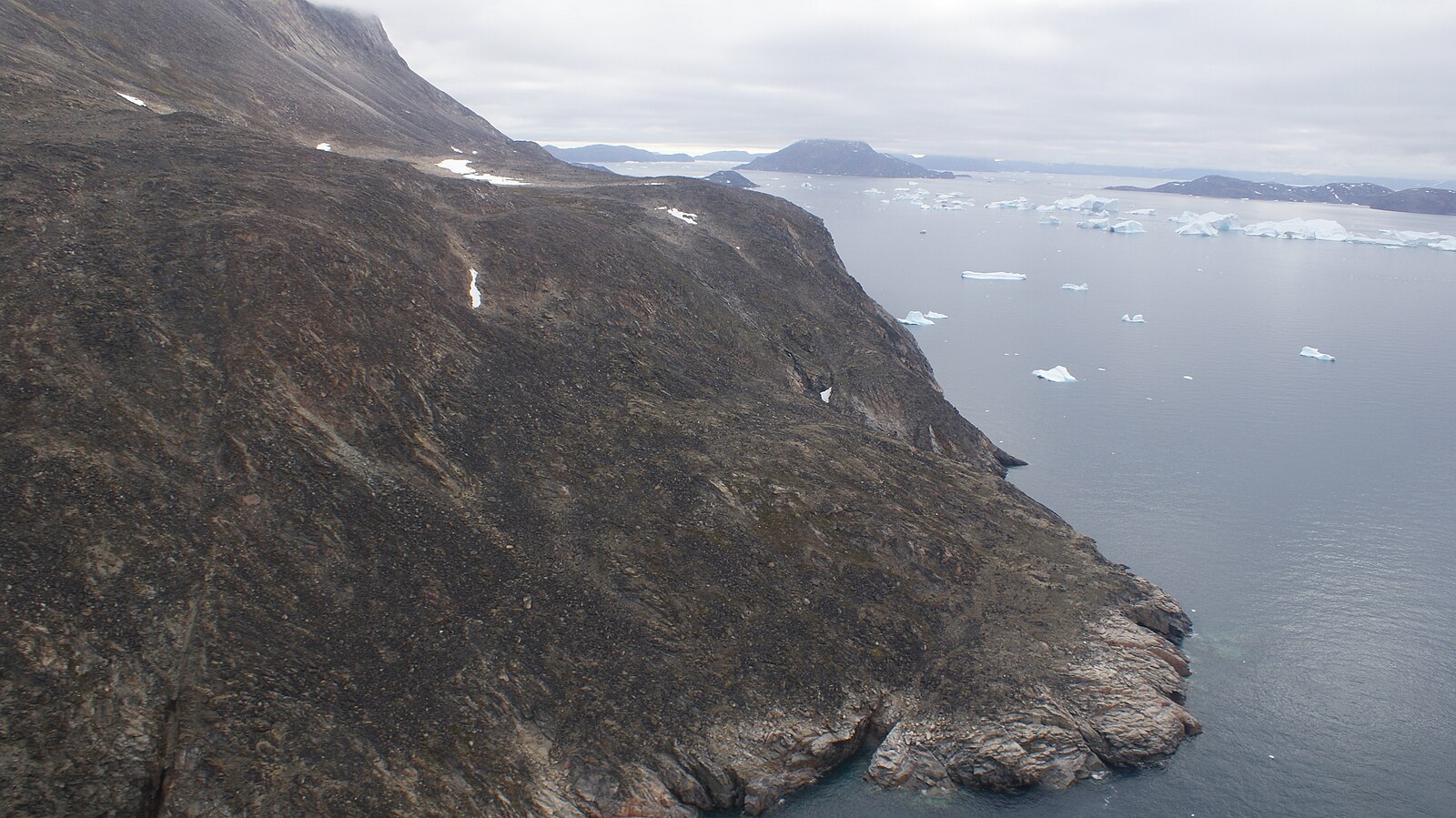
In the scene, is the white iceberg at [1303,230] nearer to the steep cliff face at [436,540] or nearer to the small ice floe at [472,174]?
the small ice floe at [472,174]

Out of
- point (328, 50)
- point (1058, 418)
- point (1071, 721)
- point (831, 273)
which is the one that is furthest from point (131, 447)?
point (328, 50)

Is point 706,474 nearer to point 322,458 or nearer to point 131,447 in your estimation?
point 322,458

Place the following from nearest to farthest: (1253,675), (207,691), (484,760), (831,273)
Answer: (207,691)
(484,760)
(1253,675)
(831,273)

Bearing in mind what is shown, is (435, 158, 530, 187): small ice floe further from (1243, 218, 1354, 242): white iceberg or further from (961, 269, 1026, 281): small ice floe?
(1243, 218, 1354, 242): white iceberg

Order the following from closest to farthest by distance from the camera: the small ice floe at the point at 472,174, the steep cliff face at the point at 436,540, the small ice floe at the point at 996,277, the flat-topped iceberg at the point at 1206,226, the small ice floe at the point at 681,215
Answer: the steep cliff face at the point at 436,540 < the small ice floe at the point at 681,215 < the small ice floe at the point at 472,174 < the small ice floe at the point at 996,277 < the flat-topped iceberg at the point at 1206,226

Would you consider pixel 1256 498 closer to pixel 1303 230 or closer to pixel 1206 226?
pixel 1206 226

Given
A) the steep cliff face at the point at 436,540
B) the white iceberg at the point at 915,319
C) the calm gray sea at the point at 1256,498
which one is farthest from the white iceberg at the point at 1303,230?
the steep cliff face at the point at 436,540
